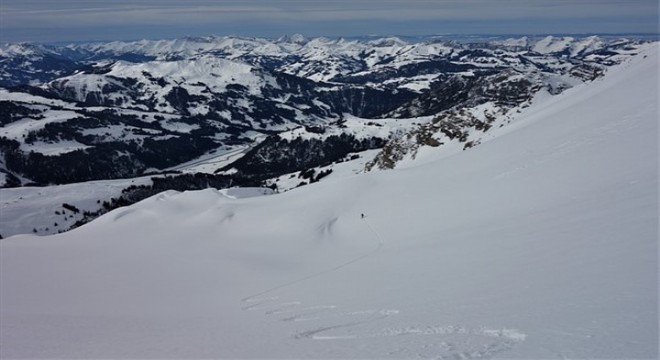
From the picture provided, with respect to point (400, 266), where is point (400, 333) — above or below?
above

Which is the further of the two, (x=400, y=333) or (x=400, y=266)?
(x=400, y=266)

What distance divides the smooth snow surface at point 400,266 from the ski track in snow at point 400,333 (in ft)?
0.21

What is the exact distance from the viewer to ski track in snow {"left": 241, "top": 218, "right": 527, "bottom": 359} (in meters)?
10.8

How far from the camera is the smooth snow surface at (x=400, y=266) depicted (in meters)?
12.0

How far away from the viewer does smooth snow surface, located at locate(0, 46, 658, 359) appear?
12008 millimetres

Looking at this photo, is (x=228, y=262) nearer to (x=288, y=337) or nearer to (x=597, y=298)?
(x=288, y=337)

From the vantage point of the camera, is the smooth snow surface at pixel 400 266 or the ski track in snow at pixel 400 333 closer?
the ski track in snow at pixel 400 333

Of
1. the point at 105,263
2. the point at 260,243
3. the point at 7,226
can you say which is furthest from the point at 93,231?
the point at 7,226

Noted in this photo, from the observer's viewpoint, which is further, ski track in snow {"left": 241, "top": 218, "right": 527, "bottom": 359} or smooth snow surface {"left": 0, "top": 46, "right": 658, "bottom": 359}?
smooth snow surface {"left": 0, "top": 46, "right": 658, "bottom": 359}

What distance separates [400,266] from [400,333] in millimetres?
9470

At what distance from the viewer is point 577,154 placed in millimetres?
29406

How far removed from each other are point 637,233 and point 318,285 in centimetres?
1280

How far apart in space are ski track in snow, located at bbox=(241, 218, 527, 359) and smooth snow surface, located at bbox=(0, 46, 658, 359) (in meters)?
0.06

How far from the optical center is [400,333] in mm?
12664
